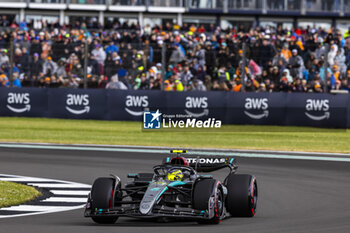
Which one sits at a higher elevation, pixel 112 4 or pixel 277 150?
pixel 112 4

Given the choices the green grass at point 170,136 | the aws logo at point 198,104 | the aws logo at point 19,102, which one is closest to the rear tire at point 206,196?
the green grass at point 170,136

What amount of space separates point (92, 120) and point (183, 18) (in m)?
19.0

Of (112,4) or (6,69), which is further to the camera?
(112,4)

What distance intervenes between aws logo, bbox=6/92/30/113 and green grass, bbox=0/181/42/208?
15275mm

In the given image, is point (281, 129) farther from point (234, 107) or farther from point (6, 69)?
point (6, 69)

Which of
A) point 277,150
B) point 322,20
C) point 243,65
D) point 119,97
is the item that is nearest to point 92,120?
point 119,97

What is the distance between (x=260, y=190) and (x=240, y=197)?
11.1 feet

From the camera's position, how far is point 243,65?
1044 inches

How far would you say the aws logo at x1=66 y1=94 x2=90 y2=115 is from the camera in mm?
28000

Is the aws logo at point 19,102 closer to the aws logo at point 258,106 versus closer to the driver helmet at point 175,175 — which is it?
the aws logo at point 258,106

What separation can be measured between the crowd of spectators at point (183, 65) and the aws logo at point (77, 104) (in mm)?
394

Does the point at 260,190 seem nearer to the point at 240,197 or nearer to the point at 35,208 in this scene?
the point at 240,197

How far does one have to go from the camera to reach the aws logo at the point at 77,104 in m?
28.0

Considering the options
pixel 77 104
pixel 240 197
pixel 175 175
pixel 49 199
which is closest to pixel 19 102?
pixel 77 104
